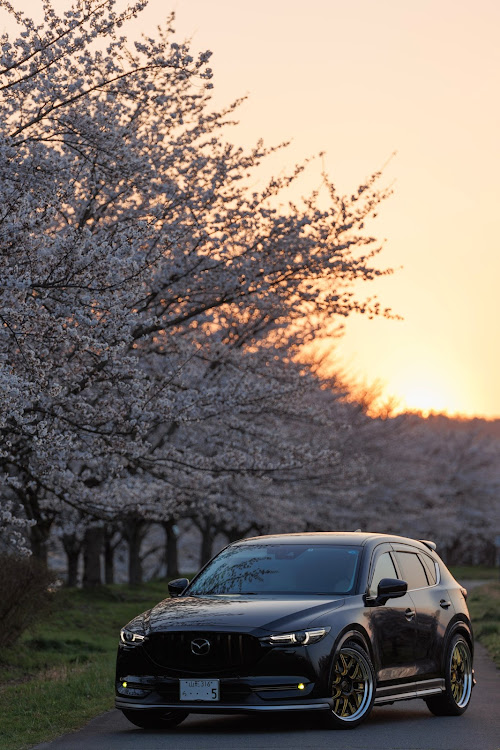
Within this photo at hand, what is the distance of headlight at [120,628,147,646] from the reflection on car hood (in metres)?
0.08

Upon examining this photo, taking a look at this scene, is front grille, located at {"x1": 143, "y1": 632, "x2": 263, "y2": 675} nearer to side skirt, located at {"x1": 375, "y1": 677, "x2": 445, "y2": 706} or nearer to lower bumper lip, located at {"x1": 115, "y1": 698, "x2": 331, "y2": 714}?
lower bumper lip, located at {"x1": 115, "y1": 698, "x2": 331, "y2": 714}

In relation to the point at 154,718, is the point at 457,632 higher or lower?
higher

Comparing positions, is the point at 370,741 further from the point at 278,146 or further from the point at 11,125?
the point at 278,146

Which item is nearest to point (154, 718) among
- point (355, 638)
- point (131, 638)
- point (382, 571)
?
point (131, 638)

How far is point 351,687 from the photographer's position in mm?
9211

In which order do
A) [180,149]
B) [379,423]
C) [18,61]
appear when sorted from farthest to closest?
1. [379,423]
2. [180,149]
3. [18,61]

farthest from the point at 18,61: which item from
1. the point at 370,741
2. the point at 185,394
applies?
the point at 370,741

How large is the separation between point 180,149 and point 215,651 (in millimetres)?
11064

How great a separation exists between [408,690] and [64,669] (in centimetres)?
672

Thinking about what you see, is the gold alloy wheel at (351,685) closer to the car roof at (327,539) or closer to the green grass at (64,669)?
the car roof at (327,539)

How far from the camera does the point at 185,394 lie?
16656 millimetres

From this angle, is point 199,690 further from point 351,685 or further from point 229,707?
point 351,685

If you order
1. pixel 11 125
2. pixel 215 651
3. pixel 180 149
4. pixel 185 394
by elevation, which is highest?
pixel 180 149

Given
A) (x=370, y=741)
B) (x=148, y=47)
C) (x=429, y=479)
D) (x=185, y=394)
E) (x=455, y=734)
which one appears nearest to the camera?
(x=370, y=741)
